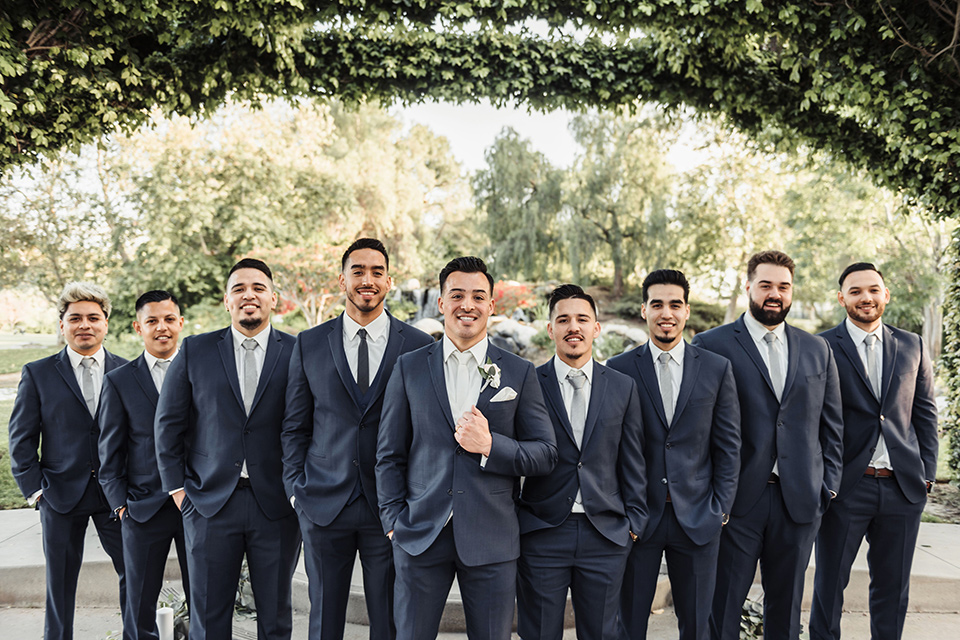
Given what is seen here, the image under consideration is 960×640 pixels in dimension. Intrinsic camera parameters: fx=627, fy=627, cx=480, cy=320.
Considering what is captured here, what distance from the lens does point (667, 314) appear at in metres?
3.09

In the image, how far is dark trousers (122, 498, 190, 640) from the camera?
329cm

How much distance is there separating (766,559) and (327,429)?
231 cm

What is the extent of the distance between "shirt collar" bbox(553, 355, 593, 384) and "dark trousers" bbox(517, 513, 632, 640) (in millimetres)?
624

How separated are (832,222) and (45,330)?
1726cm

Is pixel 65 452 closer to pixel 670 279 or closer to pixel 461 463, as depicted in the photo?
pixel 461 463

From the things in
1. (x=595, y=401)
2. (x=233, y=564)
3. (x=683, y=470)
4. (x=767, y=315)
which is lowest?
(x=233, y=564)

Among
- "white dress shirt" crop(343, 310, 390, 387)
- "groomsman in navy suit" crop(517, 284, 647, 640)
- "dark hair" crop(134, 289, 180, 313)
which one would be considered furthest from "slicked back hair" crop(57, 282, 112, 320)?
"groomsman in navy suit" crop(517, 284, 647, 640)

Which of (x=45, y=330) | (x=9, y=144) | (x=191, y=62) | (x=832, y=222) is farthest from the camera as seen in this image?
(x=832, y=222)

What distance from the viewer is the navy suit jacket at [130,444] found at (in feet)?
10.8

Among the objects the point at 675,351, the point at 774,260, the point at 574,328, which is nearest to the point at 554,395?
the point at 574,328

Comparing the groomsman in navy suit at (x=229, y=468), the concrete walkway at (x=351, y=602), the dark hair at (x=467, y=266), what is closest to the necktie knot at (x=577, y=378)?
the dark hair at (x=467, y=266)

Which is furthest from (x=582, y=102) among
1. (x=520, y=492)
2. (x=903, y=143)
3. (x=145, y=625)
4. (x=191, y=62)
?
(x=145, y=625)

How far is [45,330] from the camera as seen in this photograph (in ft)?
34.6

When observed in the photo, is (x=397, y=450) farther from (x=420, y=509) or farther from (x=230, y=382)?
(x=230, y=382)
